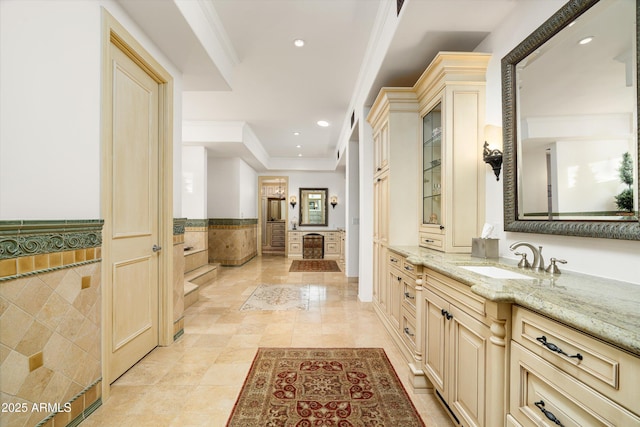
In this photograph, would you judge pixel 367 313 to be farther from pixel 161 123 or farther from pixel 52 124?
pixel 52 124

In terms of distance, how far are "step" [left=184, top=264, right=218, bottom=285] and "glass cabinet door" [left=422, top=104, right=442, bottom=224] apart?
3.85 meters

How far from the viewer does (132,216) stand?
2.33m

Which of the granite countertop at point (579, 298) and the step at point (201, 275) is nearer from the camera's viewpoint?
the granite countertop at point (579, 298)

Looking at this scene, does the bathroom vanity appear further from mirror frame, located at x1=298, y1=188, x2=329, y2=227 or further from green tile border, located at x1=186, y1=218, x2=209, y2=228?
mirror frame, located at x1=298, y1=188, x2=329, y2=227

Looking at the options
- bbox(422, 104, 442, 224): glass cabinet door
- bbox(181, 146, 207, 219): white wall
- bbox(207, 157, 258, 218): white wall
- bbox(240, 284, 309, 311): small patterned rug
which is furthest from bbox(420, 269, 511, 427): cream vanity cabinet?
bbox(207, 157, 258, 218): white wall

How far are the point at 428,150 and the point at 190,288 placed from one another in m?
3.52

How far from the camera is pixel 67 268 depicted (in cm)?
161

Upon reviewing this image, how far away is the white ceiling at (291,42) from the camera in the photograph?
7.20 ft

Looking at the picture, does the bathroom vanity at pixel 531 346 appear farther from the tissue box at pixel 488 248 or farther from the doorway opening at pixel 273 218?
the doorway opening at pixel 273 218

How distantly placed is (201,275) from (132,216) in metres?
3.06

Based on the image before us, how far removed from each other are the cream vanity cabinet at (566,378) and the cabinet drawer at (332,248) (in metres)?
7.81

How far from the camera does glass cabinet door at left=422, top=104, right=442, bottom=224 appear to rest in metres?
2.60

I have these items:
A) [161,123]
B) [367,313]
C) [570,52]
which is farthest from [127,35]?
[367,313]

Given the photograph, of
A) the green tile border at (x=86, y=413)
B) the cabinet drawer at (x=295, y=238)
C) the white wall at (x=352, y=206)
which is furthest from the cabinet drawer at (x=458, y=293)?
the cabinet drawer at (x=295, y=238)
